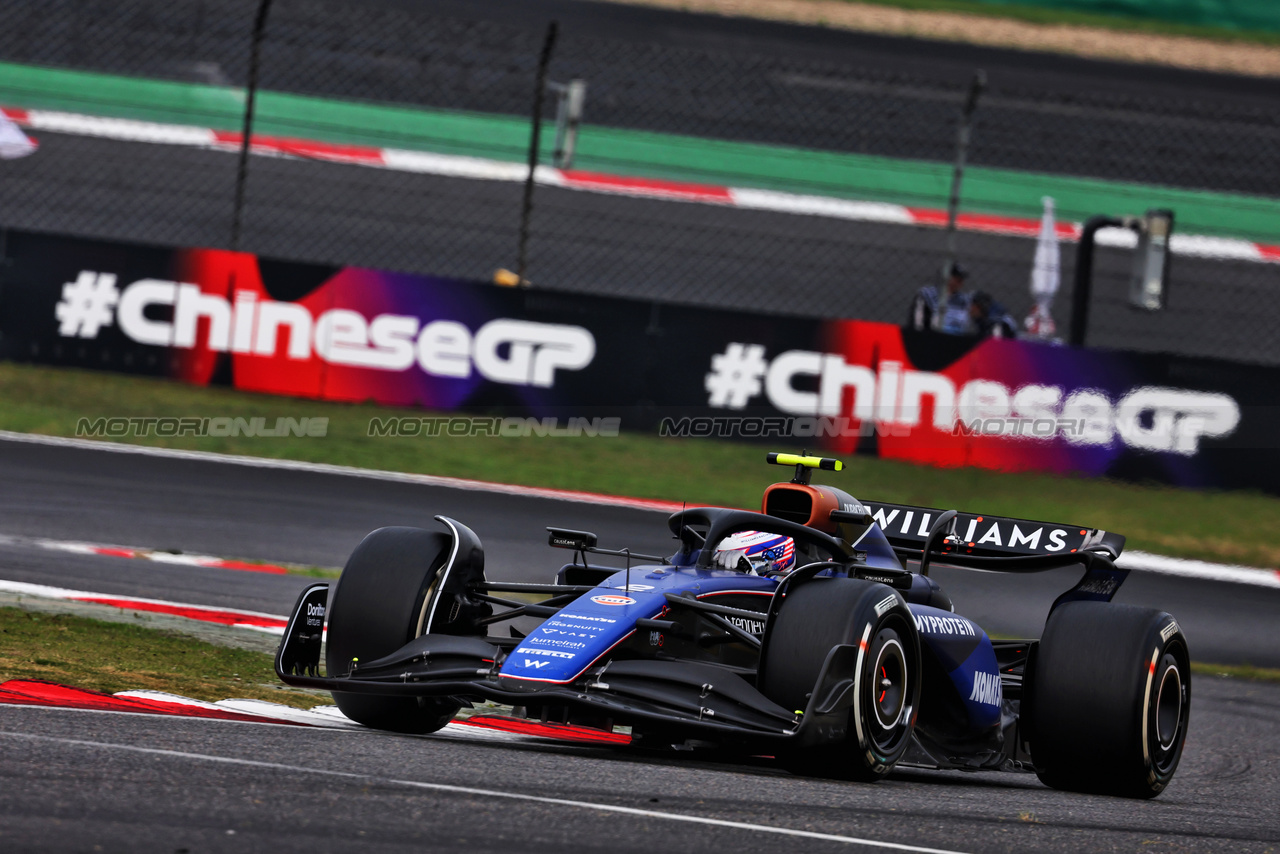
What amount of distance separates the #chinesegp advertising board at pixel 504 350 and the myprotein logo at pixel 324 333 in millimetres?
11

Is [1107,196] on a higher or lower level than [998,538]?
higher

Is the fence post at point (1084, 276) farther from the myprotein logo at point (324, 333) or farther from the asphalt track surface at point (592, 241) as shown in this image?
the myprotein logo at point (324, 333)

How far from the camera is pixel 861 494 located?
40.2 ft

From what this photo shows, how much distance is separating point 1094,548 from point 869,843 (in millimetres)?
2884

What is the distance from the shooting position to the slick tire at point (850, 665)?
503 cm

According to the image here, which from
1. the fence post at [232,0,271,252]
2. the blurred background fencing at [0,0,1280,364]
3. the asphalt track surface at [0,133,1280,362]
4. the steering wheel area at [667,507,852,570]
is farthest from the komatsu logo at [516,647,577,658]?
the asphalt track surface at [0,133,1280,362]

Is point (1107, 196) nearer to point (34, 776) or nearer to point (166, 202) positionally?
point (166, 202)

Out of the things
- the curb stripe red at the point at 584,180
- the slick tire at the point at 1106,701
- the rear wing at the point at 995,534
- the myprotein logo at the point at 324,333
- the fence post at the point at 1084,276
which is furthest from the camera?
the curb stripe red at the point at 584,180

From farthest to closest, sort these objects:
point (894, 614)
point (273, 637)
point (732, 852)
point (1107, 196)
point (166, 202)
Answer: point (1107, 196) → point (166, 202) → point (273, 637) → point (894, 614) → point (732, 852)

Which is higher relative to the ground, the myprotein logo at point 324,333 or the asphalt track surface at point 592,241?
the asphalt track surface at point 592,241

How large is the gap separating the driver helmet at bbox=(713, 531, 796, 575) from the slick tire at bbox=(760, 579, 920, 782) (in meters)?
0.72

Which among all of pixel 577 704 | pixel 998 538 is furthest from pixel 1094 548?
pixel 577 704

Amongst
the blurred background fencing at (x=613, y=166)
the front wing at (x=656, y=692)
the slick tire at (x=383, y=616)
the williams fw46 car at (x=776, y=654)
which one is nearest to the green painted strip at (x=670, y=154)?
the blurred background fencing at (x=613, y=166)

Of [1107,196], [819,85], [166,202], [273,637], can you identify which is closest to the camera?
[273,637]
